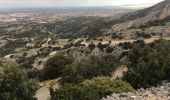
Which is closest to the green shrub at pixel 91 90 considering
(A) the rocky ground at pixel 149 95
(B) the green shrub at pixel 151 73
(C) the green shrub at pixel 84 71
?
(A) the rocky ground at pixel 149 95

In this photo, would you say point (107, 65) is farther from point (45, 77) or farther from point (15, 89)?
point (15, 89)

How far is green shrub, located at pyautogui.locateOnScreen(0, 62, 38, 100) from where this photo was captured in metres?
26.6

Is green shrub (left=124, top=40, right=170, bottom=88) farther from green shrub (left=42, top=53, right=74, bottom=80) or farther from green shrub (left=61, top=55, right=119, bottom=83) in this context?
green shrub (left=42, top=53, right=74, bottom=80)

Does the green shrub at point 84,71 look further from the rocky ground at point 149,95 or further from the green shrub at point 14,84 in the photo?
the rocky ground at point 149,95

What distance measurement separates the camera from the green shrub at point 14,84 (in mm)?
26625

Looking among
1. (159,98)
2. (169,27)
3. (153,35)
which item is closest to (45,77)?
(159,98)

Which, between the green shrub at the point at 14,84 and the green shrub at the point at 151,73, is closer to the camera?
the green shrub at the point at 14,84

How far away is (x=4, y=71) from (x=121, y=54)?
30.9 metres

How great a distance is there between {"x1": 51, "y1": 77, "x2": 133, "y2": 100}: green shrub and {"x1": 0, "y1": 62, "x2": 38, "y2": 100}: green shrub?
7.89ft

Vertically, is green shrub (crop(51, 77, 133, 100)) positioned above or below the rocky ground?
below

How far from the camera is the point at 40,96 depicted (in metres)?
34.3

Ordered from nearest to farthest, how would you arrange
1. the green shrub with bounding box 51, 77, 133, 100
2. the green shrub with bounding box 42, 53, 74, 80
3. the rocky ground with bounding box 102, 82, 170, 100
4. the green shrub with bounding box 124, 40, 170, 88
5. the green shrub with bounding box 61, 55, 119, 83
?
the rocky ground with bounding box 102, 82, 170, 100
the green shrub with bounding box 51, 77, 133, 100
the green shrub with bounding box 124, 40, 170, 88
the green shrub with bounding box 61, 55, 119, 83
the green shrub with bounding box 42, 53, 74, 80

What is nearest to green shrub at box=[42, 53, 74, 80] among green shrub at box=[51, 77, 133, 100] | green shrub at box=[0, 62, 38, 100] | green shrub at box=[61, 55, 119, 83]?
green shrub at box=[61, 55, 119, 83]

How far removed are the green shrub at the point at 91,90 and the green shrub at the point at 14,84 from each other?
94.6 inches
